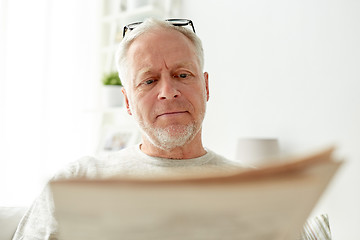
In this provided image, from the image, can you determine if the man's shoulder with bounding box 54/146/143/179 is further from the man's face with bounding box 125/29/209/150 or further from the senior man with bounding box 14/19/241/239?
the man's face with bounding box 125/29/209/150

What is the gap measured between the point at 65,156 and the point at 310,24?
198 cm

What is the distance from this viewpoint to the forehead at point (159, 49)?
127cm

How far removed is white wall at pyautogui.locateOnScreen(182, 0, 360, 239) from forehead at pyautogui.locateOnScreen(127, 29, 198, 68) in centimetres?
120

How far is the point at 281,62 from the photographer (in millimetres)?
2424

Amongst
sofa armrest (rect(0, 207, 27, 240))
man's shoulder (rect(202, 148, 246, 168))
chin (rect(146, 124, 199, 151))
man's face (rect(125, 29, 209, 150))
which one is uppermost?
man's face (rect(125, 29, 209, 150))

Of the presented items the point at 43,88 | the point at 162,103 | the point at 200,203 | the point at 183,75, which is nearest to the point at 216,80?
the point at 43,88

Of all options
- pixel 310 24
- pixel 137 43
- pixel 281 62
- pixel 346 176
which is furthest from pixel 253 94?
pixel 137 43

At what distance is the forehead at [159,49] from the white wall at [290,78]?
3.95 feet

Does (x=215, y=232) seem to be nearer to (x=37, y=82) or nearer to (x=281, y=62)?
(x=281, y=62)

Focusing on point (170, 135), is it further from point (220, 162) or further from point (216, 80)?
point (216, 80)

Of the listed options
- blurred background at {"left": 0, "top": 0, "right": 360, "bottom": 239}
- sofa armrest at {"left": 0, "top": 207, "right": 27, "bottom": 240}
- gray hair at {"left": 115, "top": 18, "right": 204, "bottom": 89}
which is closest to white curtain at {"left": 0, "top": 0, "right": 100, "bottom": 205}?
blurred background at {"left": 0, "top": 0, "right": 360, "bottom": 239}

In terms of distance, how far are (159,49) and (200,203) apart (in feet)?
3.08

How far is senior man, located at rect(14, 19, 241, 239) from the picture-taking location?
1.23 meters

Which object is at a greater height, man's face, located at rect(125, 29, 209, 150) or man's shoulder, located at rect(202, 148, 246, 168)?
man's face, located at rect(125, 29, 209, 150)
